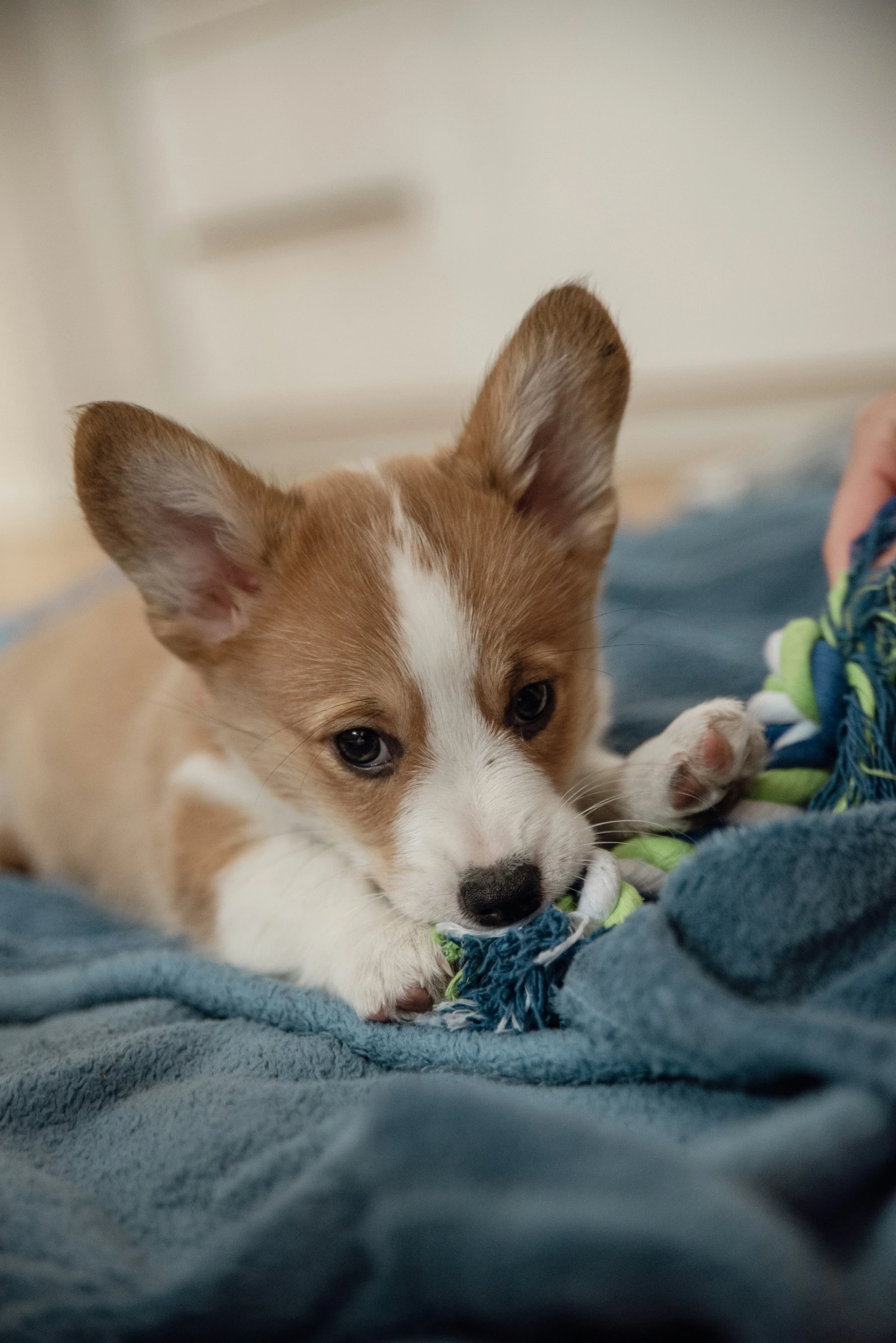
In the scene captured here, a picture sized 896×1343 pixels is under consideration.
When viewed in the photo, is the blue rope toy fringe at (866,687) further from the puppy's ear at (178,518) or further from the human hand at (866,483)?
the puppy's ear at (178,518)

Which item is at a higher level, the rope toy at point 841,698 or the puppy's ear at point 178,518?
the puppy's ear at point 178,518

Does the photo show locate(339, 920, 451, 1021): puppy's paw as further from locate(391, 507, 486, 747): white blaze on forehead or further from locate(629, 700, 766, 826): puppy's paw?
locate(629, 700, 766, 826): puppy's paw

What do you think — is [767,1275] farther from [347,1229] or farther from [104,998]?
[104,998]

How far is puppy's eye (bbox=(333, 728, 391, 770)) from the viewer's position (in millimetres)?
1610

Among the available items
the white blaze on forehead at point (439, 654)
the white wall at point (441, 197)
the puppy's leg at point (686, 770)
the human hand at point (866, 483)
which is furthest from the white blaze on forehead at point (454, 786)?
the white wall at point (441, 197)

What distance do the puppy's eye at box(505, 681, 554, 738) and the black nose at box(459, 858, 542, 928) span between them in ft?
0.91

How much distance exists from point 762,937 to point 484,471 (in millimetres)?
965

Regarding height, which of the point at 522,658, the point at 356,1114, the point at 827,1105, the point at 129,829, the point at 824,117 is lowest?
the point at 129,829

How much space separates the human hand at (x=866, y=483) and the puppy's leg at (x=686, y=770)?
0.42 metres

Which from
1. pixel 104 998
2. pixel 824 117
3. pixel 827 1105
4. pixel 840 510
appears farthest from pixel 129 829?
pixel 824 117

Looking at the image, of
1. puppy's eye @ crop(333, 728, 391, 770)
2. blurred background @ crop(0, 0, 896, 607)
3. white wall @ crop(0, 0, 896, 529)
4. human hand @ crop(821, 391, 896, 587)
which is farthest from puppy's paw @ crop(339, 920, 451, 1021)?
white wall @ crop(0, 0, 896, 529)

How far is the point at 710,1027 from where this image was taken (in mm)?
1010

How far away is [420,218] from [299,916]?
5.17 meters

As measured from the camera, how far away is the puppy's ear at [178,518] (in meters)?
1.59
